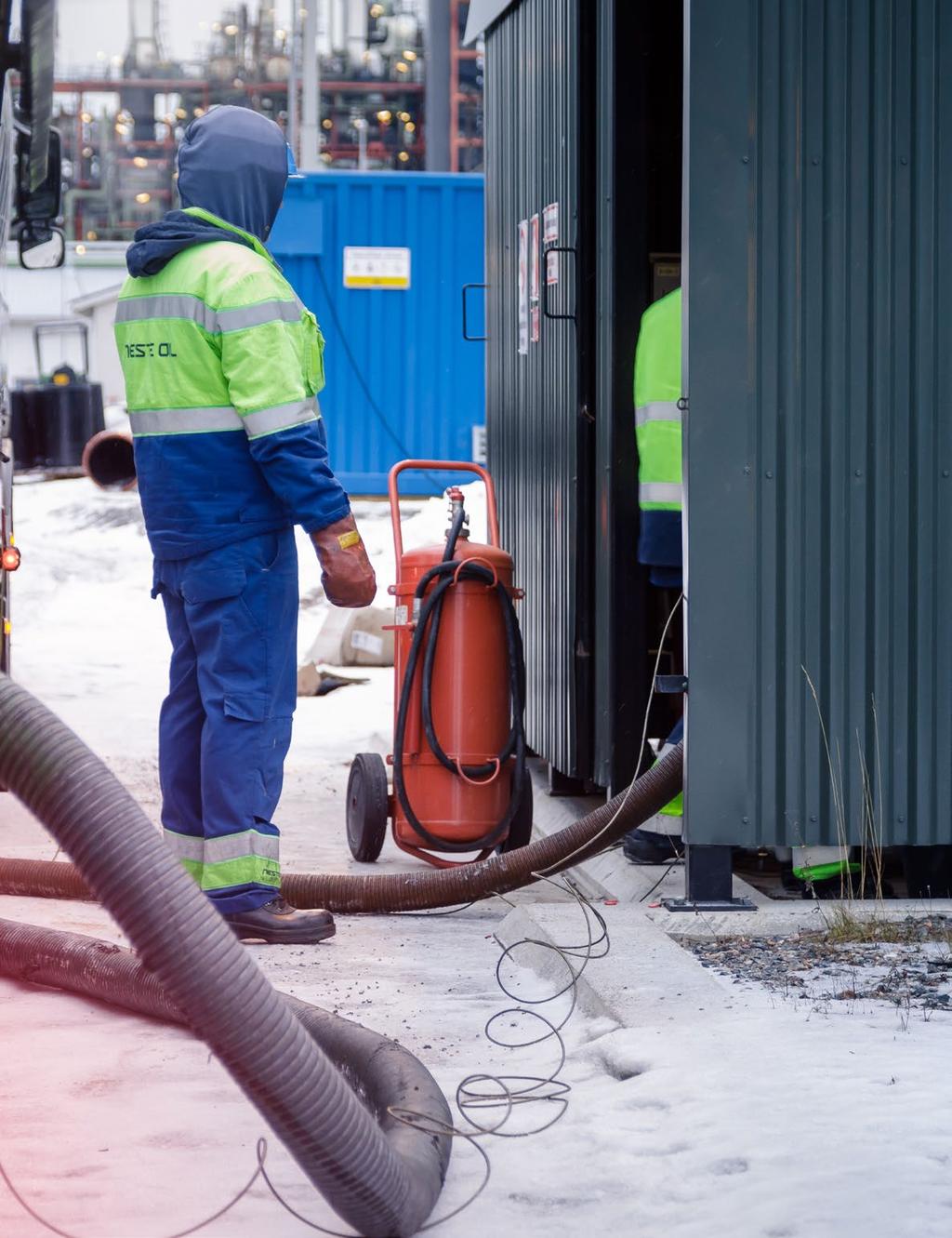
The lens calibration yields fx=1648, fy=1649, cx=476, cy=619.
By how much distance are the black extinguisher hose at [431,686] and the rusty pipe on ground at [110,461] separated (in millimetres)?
1797

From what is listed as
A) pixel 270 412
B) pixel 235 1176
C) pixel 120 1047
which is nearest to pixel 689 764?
pixel 270 412

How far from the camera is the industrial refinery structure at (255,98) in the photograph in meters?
37.5

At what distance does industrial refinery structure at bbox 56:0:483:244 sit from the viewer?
37.5 meters

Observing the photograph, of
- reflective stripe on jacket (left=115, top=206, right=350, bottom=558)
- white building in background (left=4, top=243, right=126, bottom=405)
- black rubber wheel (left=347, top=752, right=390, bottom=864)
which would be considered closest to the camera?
reflective stripe on jacket (left=115, top=206, right=350, bottom=558)

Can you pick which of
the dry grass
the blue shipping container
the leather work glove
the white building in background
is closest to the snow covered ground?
the dry grass

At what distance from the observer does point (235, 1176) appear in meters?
2.71

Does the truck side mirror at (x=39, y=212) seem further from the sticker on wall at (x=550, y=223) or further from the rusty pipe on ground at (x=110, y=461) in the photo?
the sticker on wall at (x=550, y=223)

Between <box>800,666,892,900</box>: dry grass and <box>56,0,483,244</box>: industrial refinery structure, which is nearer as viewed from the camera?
<box>800,666,892,900</box>: dry grass

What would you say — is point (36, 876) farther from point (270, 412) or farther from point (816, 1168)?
point (816, 1168)

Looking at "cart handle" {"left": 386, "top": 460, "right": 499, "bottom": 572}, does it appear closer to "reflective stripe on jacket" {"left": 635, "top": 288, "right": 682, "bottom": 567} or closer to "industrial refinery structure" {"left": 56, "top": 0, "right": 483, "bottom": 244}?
"reflective stripe on jacket" {"left": 635, "top": 288, "right": 682, "bottom": 567}

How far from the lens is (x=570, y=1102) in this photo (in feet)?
10.1

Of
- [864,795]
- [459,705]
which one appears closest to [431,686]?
[459,705]

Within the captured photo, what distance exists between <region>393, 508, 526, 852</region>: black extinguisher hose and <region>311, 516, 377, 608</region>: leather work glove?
2.76 ft

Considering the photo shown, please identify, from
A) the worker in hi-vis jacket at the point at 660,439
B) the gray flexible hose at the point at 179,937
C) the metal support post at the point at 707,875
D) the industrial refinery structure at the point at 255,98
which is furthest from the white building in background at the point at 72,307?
the gray flexible hose at the point at 179,937
